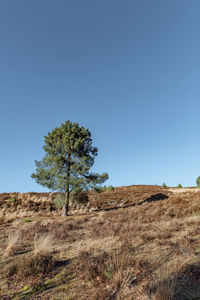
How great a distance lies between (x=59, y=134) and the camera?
22.9m

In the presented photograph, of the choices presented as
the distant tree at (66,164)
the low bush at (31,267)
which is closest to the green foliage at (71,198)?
the distant tree at (66,164)

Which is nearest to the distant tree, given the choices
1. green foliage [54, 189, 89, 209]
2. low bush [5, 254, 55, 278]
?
green foliage [54, 189, 89, 209]

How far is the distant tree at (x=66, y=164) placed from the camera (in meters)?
21.1

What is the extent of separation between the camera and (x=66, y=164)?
2236cm

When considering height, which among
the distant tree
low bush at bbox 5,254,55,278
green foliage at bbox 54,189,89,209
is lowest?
low bush at bbox 5,254,55,278

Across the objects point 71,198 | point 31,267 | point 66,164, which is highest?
point 66,164

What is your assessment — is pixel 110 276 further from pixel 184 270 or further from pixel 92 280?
pixel 184 270

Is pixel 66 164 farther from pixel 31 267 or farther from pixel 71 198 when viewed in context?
pixel 31 267

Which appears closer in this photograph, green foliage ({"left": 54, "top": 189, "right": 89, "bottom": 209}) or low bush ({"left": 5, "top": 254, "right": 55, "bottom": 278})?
low bush ({"left": 5, "top": 254, "right": 55, "bottom": 278})

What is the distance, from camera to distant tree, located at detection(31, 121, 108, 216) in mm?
21125

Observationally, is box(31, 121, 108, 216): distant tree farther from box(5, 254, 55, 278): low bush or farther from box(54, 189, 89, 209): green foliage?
box(5, 254, 55, 278): low bush

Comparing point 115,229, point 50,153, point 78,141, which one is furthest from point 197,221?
point 50,153

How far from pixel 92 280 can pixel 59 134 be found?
67.7 feet

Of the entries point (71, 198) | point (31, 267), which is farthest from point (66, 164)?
point (31, 267)
